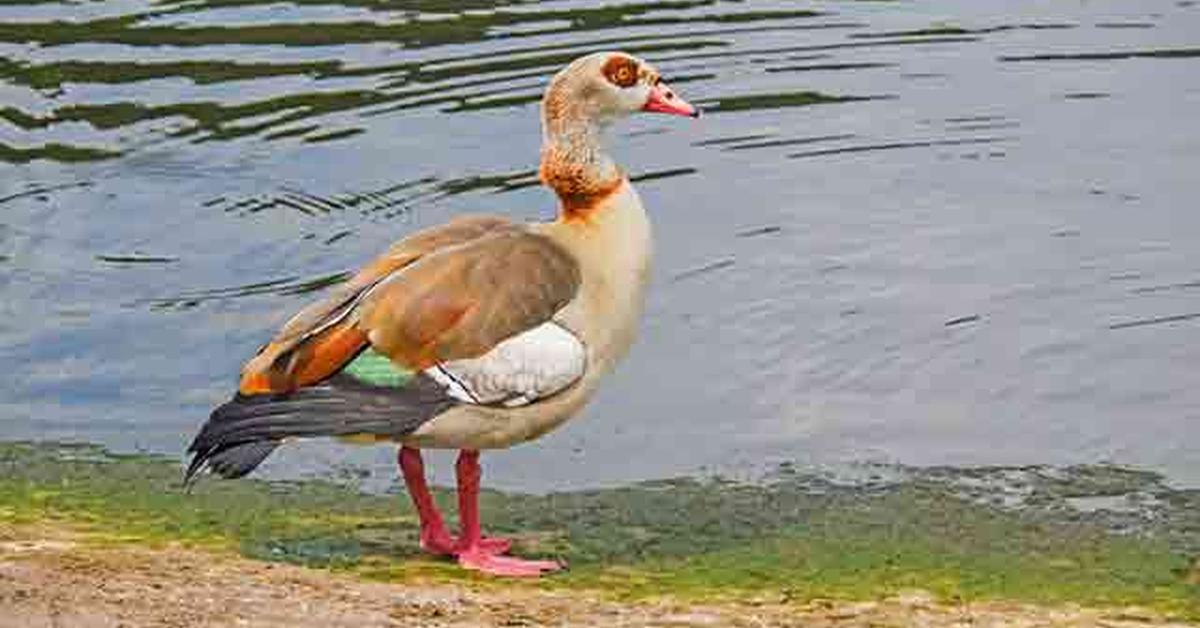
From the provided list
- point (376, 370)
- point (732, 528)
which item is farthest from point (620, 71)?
point (732, 528)

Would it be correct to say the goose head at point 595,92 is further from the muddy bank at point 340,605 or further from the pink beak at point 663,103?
the muddy bank at point 340,605

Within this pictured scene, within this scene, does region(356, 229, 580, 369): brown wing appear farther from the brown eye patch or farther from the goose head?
the brown eye patch

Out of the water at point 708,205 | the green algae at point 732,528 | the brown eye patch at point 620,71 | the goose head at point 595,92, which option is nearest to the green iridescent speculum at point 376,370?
the green algae at point 732,528

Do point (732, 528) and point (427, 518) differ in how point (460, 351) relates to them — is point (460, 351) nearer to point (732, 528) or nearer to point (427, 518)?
point (427, 518)

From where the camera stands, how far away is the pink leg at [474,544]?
26.9ft

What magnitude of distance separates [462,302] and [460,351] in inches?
6.0

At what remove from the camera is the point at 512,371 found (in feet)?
26.8

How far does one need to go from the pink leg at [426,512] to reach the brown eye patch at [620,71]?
137cm

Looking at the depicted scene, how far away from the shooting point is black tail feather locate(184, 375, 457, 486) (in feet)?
26.0

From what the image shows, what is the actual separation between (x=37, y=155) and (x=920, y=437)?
6.07 m

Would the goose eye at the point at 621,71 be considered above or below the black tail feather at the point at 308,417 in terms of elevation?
above

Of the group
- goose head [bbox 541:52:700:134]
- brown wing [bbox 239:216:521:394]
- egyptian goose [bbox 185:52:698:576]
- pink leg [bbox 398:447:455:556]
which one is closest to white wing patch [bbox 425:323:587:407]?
egyptian goose [bbox 185:52:698:576]

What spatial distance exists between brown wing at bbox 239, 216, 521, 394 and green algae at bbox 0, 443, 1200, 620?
583 millimetres

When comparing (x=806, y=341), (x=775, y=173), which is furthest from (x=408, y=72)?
(x=806, y=341)
